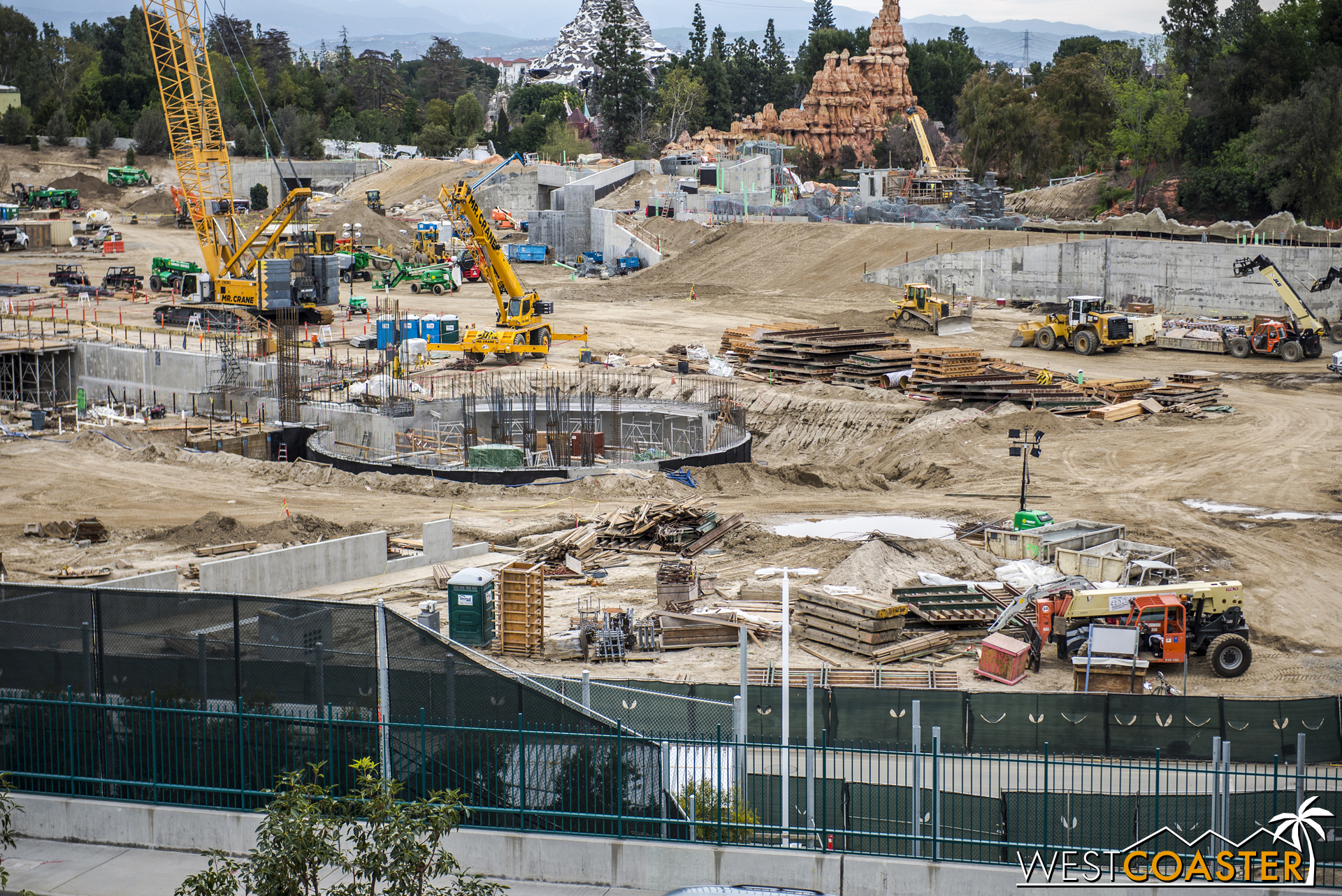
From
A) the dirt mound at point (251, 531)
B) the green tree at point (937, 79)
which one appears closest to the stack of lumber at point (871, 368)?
the dirt mound at point (251, 531)

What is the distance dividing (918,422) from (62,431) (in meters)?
26.2

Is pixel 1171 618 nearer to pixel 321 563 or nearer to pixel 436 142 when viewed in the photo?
pixel 321 563

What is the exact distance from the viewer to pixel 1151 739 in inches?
634

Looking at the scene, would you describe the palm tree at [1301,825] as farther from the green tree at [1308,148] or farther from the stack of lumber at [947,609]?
the green tree at [1308,148]

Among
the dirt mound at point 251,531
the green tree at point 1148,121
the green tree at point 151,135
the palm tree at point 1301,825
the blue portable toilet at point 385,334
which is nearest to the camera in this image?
the palm tree at point 1301,825

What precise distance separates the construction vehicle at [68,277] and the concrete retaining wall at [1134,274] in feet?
127

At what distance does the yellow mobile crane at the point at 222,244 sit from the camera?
5925 centimetres

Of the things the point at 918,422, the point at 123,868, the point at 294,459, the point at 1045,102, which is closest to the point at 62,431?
the point at 294,459

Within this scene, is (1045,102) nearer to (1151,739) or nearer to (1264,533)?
(1264,533)

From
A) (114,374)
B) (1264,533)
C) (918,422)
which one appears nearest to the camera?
(1264,533)

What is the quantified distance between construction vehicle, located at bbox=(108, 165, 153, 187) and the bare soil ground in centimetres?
7391

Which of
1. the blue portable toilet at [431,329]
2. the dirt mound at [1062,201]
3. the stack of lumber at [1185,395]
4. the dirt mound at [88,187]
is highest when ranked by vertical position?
the dirt mound at [88,187]

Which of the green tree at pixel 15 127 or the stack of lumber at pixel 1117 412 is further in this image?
the green tree at pixel 15 127

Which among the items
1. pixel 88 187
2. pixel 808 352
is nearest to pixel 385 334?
pixel 808 352
